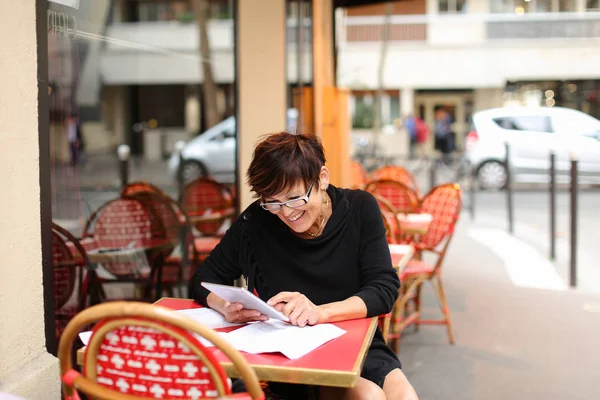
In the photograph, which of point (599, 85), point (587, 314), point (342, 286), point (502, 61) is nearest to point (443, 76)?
point (502, 61)

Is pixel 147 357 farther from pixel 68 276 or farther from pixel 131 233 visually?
pixel 131 233

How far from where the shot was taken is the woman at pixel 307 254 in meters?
Result: 2.33

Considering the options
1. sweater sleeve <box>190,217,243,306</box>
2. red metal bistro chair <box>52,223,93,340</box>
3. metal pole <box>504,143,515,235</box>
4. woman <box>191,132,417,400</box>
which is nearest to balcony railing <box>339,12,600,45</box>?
metal pole <box>504,143,515,235</box>

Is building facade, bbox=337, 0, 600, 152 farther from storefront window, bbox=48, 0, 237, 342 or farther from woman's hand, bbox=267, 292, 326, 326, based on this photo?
woman's hand, bbox=267, 292, 326, 326

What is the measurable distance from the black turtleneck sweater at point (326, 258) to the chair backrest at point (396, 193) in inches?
142

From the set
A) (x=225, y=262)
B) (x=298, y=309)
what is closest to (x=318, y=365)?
(x=298, y=309)

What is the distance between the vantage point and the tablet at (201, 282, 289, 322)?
2092mm

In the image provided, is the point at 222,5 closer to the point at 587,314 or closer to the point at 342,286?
the point at 587,314

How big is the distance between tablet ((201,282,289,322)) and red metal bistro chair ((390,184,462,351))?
8.13 ft

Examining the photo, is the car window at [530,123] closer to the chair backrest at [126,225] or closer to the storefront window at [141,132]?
the storefront window at [141,132]

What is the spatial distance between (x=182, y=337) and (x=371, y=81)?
23.1m

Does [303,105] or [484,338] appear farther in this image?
[303,105]

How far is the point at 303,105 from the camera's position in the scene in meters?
7.70

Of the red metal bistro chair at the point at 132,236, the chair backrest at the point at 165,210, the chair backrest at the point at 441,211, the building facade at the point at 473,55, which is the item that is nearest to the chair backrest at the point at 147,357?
the red metal bistro chair at the point at 132,236
